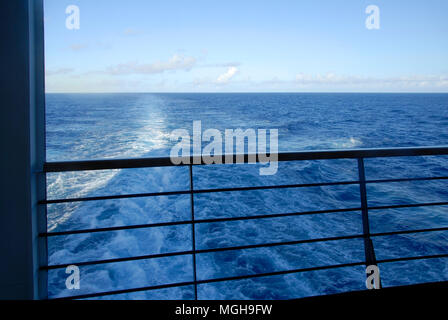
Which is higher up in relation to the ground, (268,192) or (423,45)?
A: (423,45)

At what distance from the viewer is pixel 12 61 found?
0.96 metres

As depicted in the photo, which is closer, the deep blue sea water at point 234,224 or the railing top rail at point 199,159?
the railing top rail at point 199,159

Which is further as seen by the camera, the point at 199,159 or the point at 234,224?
the point at 234,224

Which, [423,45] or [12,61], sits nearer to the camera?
[12,61]

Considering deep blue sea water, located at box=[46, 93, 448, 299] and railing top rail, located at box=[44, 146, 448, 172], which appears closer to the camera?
railing top rail, located at box=[44, 146, 448, 172]

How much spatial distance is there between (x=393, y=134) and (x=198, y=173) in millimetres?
9360

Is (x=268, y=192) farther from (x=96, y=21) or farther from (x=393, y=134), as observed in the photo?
(x=393, y=134)

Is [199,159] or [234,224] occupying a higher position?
[199,159]

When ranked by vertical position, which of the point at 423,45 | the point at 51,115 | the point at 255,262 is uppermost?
the point at 423,45

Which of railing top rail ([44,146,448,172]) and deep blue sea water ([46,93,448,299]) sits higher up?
railing top rail ([44,146,448,172])

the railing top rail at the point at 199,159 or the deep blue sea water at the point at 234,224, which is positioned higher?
the railing top rail at the point at 199,159

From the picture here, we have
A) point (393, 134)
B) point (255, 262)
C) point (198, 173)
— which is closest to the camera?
point (255, 262)
